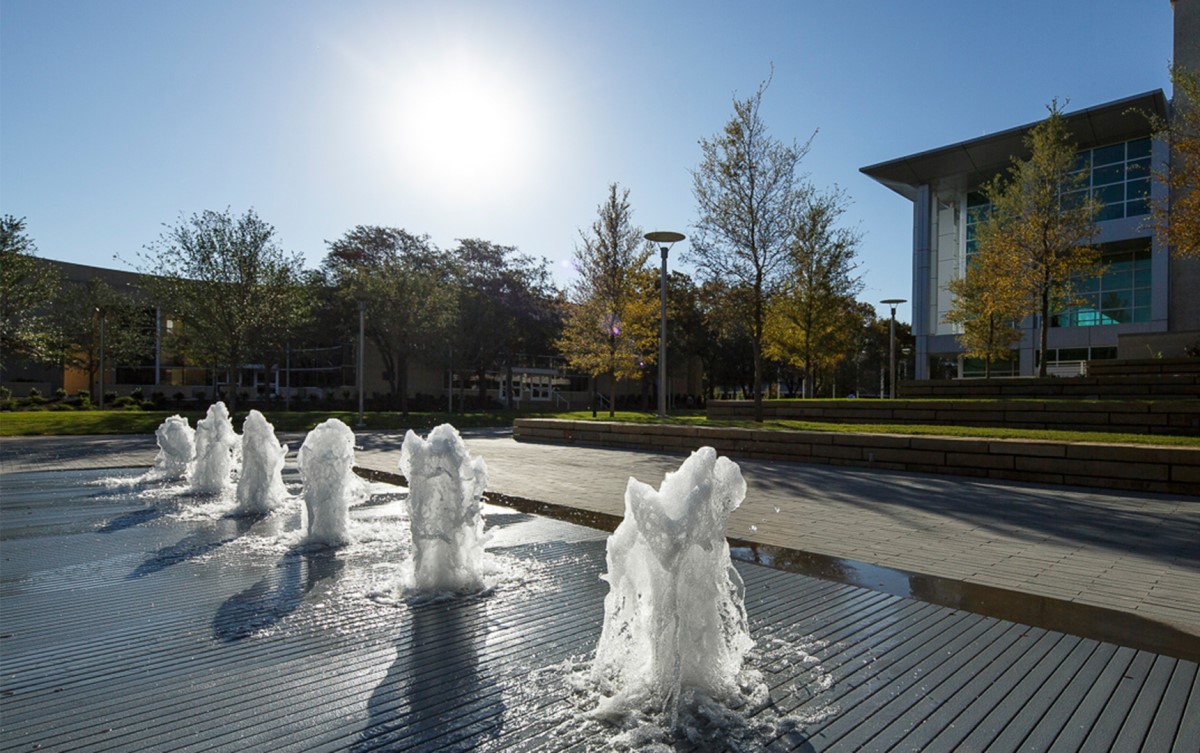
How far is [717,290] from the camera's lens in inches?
727

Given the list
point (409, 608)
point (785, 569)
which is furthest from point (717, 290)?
point (409, 608)

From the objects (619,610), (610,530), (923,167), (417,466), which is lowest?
(610,530)

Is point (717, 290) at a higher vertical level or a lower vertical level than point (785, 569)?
higher

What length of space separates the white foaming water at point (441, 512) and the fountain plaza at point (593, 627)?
0.06ft

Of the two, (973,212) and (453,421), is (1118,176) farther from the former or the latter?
(453,421)

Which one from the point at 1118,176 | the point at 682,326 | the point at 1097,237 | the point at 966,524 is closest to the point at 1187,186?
the point at 966,524

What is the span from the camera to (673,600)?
2.84m

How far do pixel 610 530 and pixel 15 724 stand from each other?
459 cm

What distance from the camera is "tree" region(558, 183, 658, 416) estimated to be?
2464 centimetres

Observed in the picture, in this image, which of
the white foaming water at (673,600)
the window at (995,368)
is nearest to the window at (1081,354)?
the window at (995,368)

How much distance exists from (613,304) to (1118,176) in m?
26.0

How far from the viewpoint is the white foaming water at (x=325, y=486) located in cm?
609

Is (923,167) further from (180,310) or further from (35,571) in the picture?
(35,571)

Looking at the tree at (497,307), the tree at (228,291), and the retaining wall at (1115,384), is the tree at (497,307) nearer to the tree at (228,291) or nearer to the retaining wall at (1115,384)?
the tree at (228,291)
